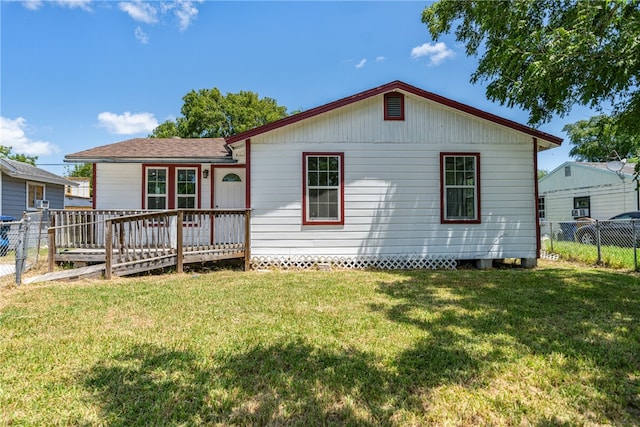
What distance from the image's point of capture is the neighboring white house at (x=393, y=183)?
8.09 metres

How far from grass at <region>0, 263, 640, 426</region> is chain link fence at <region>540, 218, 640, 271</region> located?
360cm

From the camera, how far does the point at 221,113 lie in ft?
96.3

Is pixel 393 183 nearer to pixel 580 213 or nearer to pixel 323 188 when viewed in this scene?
pixel 323 188

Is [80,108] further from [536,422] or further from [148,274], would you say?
[536,422]

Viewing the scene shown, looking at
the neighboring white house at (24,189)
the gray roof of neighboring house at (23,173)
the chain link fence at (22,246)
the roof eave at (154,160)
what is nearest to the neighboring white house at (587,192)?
the roof eave at (154,160)

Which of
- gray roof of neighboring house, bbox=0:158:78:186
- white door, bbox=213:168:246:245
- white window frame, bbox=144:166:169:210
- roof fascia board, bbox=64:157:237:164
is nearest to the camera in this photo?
roof fascia board, bbox=64:157:237:164

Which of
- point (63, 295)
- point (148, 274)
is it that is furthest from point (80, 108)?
point (63, 295)

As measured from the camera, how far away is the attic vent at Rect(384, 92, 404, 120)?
8242 millimetres

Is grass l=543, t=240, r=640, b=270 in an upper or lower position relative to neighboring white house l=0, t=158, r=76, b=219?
lower

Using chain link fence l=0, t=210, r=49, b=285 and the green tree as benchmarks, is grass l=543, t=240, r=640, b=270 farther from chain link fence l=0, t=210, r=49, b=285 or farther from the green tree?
the green tree

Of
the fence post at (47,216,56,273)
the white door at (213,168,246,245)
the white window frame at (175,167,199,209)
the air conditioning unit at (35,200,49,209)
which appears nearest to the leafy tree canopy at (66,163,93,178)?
the air conditioning unit at (35,200,49,209)

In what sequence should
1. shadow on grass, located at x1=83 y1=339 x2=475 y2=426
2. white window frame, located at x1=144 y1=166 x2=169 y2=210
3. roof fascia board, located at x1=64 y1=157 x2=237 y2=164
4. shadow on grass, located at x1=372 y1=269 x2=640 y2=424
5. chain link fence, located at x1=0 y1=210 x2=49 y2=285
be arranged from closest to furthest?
shadow on grass, located at x1=83 y1=339 x2=475 y2=426, shadow on grass, located at x1=372 y1=269 x2=640 y2=424, chain link fence, located at x1=0 y1=210 x2=49 y2=285, roof fascia board, located at x1=64 y1=157 x2=237 y2=164, white window frame, located at x1=144 y1=166 x2=169 y2=210

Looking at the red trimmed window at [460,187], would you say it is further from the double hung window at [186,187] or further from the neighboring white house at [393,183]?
the double hung window at [186,187]

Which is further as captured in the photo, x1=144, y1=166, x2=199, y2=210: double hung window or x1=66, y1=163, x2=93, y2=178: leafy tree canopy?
x1=66, y1=163, x2=93, y2=178: leafy tree canopy
